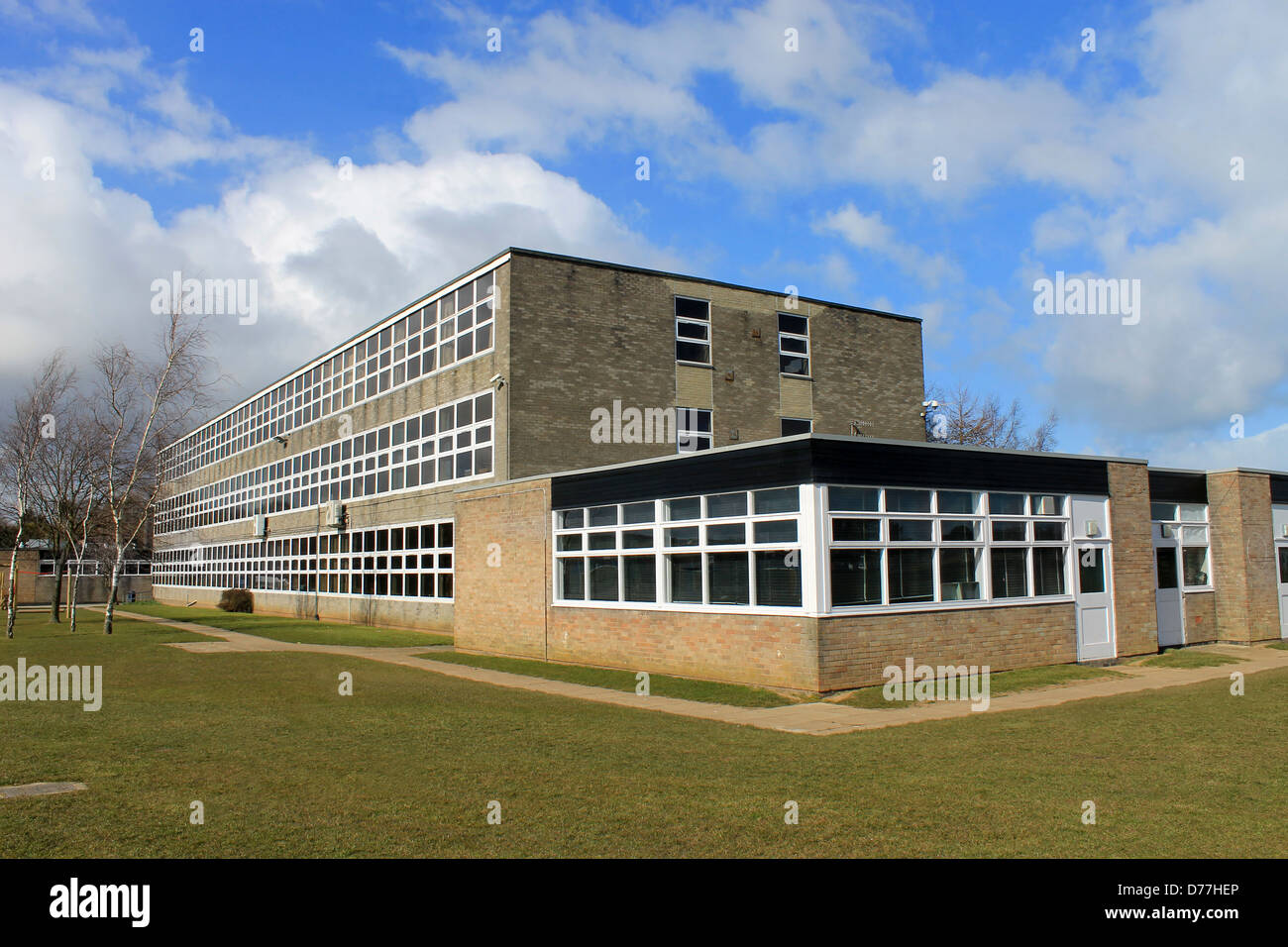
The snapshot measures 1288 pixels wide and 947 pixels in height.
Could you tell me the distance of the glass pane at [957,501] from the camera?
16000 millimetres

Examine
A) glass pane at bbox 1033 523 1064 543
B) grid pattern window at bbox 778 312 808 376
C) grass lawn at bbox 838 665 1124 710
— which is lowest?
grass lawn at bbox 838 665 1124 710

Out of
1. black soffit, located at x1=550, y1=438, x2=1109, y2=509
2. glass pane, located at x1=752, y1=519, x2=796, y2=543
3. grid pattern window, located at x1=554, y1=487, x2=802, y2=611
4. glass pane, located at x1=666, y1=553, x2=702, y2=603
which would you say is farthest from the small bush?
glass pane, located at x1=752, y1=519, x2=796, y2=543

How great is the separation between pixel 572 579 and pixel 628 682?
3782mm

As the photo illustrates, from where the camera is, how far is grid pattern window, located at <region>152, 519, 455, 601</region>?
29281 millimetres

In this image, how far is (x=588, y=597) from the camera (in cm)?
1920

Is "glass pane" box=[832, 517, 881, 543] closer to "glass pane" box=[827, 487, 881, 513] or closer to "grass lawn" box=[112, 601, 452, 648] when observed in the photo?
"glass pane" box=[827, 487, 881, 513]

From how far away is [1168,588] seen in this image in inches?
823

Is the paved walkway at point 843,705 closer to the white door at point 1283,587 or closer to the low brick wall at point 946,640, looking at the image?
the low brick wall at point 946,640

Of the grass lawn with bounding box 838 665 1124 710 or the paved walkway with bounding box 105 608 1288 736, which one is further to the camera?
the grass lawn with bounding box 838 665 1124 710

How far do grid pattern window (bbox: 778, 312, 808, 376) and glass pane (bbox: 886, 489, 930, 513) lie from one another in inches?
557

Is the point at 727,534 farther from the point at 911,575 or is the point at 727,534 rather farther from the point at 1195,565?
the point at 1195,565

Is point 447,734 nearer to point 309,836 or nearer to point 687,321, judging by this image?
point 309,836

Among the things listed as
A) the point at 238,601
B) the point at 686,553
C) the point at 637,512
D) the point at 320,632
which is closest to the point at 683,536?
the point at 686,553
